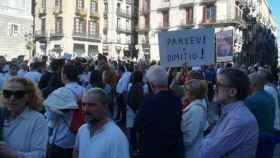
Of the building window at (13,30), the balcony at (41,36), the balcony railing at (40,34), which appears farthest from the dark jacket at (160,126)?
the balcony railing at (40,34)

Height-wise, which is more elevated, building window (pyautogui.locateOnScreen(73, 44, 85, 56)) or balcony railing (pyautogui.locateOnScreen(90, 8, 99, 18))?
balcony railing (pyautogui.locateOnScreen(90, 8, 99, 18))

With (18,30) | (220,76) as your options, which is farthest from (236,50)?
(220,76)

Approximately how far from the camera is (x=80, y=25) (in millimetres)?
54656

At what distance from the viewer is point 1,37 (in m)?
32.4

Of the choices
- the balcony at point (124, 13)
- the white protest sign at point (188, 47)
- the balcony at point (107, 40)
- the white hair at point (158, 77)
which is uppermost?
the balcony at point (124, 13)

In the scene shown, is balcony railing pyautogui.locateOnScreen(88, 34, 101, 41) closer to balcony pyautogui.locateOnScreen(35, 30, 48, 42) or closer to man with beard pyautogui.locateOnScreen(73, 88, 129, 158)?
balcony pyautogui.locateOnScreen(35, 30, 48, 42)

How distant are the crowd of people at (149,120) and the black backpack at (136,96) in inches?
38.4

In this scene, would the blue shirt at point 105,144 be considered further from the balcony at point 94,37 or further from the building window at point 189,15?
the balcony at point 94,37

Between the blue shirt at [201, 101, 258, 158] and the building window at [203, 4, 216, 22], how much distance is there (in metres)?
46.5

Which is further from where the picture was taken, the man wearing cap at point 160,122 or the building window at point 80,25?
the building window at point 80,25

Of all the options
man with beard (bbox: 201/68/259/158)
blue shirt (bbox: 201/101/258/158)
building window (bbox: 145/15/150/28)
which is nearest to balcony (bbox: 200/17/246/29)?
building window (bbox: 145/15/150/28)

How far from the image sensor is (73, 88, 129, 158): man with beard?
10.4 ft

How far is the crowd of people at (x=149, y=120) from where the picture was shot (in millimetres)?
3201

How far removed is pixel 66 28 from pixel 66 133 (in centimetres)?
4879
